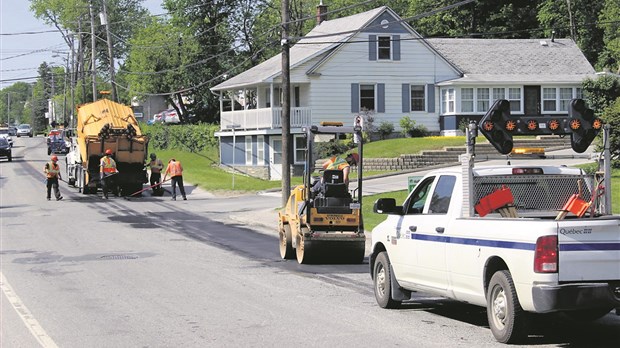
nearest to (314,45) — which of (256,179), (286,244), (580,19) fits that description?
(256,179)

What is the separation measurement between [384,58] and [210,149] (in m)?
15.8

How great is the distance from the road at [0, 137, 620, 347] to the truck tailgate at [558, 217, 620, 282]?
1105 millimetres

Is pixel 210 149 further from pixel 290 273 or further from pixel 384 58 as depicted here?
pixel 290 273

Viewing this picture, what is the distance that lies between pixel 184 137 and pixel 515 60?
23.7m

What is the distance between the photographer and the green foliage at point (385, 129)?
53219 millimetres

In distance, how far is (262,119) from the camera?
53531 millimetres

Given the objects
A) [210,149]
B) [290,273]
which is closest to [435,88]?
[210,149]

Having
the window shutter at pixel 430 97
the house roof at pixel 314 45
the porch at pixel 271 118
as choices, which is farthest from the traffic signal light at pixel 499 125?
the window shutter at pixel 430 97

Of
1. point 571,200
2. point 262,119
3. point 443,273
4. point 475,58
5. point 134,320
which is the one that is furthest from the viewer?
point 475,58

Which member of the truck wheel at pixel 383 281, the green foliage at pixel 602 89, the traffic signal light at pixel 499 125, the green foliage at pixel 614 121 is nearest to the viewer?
the traffic signal light at pixel 499 125

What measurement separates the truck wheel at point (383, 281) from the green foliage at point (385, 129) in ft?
130

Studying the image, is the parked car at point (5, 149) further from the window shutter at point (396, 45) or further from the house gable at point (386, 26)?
the window shutter at point (396, 45)

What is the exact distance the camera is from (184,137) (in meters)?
68.3

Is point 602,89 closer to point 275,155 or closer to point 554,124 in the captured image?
point 275,155
